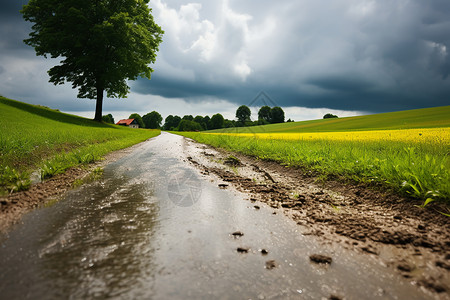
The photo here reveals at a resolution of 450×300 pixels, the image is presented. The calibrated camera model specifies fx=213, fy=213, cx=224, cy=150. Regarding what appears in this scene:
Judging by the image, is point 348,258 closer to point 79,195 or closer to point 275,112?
point 79,195

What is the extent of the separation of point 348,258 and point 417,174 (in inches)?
100

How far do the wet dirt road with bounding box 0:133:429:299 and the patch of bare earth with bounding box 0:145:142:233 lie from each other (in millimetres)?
167

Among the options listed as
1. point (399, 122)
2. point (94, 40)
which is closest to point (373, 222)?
point (94, 40)

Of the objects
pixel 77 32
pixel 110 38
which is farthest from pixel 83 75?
pixel 110 38

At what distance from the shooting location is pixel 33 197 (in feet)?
10.6

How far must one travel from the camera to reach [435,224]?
2.48m

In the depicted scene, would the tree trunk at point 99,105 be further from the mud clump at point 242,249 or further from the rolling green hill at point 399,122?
the mud clump at point 242,249

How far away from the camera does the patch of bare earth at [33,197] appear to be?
2562mm

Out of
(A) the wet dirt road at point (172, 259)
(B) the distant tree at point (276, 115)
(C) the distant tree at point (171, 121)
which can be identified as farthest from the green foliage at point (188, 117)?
(A) the wet dirt road at point (172, 259)

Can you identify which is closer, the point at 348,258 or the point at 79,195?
the point at 348,258

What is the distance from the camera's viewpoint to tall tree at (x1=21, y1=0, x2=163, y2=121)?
25219 mm

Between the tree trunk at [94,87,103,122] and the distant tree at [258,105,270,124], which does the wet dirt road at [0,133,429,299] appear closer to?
the tree trunk at [94,87,103,122]

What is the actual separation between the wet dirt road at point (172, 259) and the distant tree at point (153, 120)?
12926cm

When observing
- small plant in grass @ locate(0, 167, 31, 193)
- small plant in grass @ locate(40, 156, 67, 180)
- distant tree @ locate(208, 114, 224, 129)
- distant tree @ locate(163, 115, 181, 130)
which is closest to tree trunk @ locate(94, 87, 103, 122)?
small plant in grass @ locate(40, 156, 67, 180)
